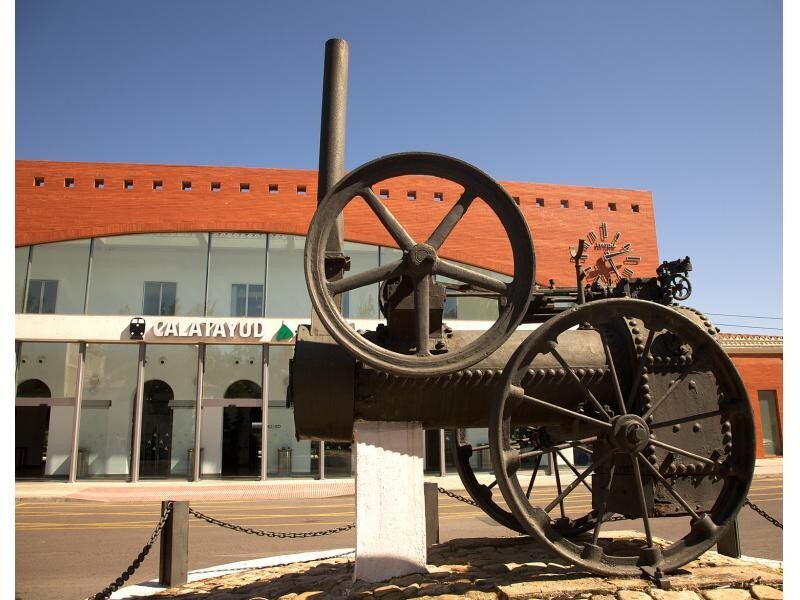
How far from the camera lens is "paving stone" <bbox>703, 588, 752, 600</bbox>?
3465 millimetres

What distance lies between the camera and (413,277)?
3775 mm

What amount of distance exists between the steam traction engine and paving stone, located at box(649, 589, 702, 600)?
0.46 feet

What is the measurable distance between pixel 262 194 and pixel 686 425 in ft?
49.5

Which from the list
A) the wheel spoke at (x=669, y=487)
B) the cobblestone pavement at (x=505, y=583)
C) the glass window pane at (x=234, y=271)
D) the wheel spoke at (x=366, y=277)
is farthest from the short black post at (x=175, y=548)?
the glass window pane at (x=234, y=271)

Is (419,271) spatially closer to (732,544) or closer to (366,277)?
(366,277)

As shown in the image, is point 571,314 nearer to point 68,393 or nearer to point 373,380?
point 373,380

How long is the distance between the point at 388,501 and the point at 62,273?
15514mm

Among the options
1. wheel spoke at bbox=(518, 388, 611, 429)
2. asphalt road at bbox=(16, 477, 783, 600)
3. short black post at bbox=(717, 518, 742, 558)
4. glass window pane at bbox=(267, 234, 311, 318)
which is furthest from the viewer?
glass window pane at bbox=(267, 234, 311, 318)

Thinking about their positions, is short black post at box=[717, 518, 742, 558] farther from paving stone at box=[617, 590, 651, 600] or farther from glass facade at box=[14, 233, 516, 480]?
glass facade at box=[14, 233, 516, 480]

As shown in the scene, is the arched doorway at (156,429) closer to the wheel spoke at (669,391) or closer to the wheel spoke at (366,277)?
the wheel spoke at (366,277)

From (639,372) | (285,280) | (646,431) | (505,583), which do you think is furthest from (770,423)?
(505,583)

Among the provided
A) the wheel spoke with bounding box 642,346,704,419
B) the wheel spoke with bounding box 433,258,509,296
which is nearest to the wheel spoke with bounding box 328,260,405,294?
the wheel spoke with bounding box 433,258,509,296
